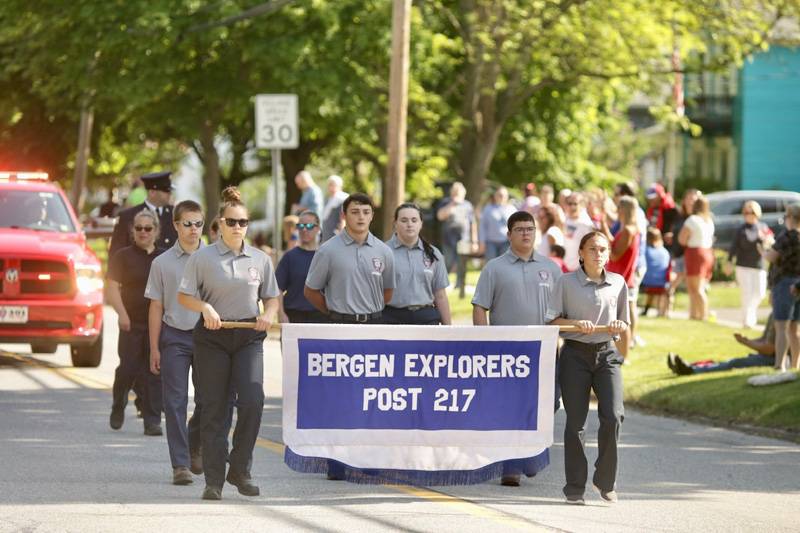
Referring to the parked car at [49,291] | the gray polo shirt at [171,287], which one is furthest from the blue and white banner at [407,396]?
the parked car at [49,291]

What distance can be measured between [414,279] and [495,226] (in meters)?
14.2

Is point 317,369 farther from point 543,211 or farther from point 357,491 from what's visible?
point 543,211

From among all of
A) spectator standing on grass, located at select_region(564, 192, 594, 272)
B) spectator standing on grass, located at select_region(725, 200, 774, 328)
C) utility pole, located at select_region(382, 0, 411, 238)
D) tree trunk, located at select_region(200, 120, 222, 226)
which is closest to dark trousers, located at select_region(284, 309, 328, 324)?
spectator standing on grass, located at select_region(564, 192, 594, 272)

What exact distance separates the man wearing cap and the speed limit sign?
353 inches

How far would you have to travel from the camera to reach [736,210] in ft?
128

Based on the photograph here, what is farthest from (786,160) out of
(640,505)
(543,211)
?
(640,505)

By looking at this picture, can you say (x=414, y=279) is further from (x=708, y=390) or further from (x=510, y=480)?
(x=708, y=390)

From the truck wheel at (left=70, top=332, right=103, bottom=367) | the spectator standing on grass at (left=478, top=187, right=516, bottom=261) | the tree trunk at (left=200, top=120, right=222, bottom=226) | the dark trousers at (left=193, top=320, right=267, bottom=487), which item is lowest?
the truck wheel at (left=70, top=332, right=103, bottom=367)

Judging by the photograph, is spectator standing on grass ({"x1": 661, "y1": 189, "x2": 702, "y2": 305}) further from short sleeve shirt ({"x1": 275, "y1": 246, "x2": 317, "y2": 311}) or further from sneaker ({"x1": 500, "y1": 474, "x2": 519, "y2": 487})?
sneaker ({"x1": 500, "y1": 474, "x2": 519, "y2": 487})

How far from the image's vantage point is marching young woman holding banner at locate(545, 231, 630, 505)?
10.4 meters

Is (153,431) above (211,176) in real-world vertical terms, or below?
below

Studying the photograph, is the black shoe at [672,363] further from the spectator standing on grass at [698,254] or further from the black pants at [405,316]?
the spectator standing on grass at [698,254]

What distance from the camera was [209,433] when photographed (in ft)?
33.6

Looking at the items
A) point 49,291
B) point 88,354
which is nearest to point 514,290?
point 49,291
